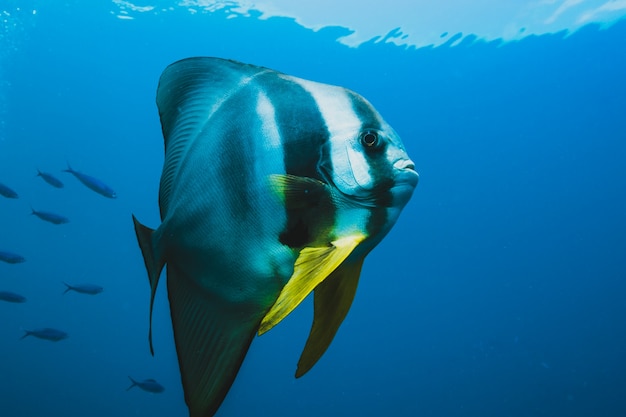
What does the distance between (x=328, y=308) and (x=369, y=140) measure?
381 mm

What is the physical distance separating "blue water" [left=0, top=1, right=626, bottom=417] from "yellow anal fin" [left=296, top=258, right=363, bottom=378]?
2082 cm

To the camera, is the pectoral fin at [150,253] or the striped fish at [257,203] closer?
the striped fish at [257,203]

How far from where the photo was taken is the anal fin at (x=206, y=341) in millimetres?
964

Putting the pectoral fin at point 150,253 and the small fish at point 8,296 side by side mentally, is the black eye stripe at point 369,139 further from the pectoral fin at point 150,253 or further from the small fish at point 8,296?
the small fish at point 8,296

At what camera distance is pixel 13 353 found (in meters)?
28.5

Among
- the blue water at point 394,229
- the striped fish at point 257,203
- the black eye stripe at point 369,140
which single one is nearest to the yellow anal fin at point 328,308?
the striped fish at point 257,203

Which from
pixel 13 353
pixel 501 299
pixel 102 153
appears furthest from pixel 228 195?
pixel 501 299

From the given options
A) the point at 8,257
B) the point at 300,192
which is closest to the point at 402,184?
the point at 300,192

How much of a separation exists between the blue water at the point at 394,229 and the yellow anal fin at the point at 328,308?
68.3ft

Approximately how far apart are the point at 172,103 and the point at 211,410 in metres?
0.72

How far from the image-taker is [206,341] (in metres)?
1.03

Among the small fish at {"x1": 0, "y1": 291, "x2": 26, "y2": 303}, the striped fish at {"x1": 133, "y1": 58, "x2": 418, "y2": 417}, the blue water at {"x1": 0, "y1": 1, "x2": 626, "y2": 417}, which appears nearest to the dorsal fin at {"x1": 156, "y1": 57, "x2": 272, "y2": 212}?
the striped fish at {"x1": 133, "y1": 58, "x2": 418, "y2": 417}

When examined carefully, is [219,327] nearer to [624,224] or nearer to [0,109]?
[0,109]

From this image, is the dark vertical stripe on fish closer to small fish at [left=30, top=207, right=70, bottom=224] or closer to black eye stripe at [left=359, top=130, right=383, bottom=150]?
black eye stripe at [left=359, top=130, right=383, bottom=150]
